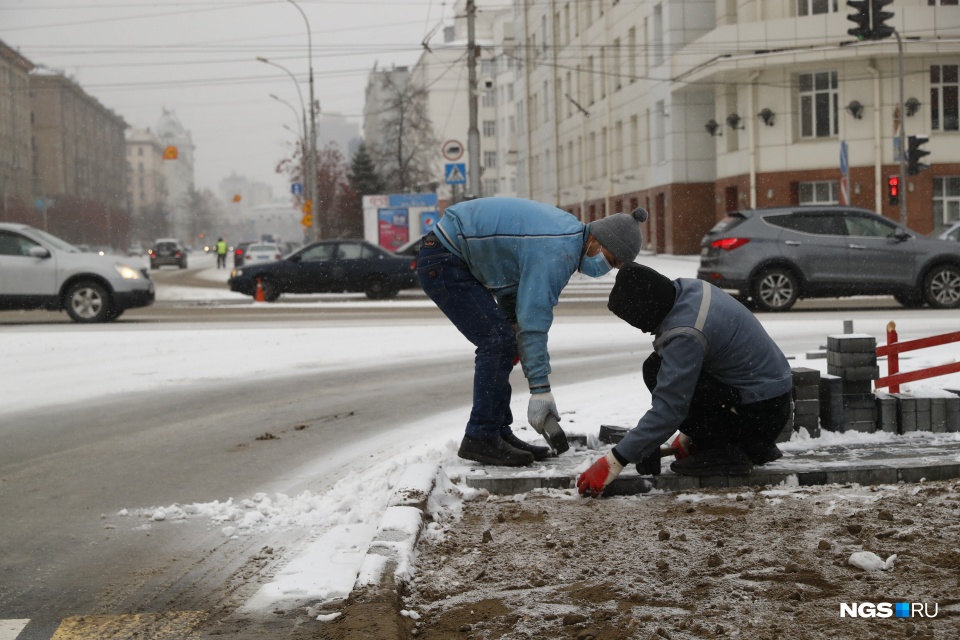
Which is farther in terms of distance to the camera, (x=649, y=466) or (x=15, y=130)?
(x=15, y=130)

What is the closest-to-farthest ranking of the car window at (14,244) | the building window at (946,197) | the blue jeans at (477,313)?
the blue jeans at (477,313)
the car window at (14,244)
the building window at (946,197)

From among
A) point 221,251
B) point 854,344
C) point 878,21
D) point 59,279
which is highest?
point 878,21

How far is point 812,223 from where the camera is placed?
18.1 meters

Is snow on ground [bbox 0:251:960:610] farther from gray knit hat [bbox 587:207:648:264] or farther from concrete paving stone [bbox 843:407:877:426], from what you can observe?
gray knit hat [bbox 587:207:648:264]

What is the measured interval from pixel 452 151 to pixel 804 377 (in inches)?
903

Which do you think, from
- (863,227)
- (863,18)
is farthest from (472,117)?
(863,227)

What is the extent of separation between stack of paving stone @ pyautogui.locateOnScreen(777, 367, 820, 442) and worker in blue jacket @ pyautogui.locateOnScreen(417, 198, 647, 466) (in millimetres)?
1534

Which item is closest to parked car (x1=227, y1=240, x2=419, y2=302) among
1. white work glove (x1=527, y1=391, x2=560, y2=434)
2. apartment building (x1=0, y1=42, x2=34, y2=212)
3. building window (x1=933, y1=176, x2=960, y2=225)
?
building window (x1=933, y1=176, x2=960, y2=225)

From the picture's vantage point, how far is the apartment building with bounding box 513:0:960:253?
34.8m

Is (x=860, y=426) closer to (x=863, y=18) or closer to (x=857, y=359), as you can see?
(x=857, y=359)

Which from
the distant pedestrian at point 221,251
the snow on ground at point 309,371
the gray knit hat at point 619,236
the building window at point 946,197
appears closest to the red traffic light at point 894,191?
the building window at point 946,197

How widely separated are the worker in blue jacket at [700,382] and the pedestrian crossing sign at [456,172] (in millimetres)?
22973

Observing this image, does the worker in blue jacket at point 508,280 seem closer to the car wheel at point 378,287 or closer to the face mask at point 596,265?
the face mask at point 596,265

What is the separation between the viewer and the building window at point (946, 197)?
35.2 meters
